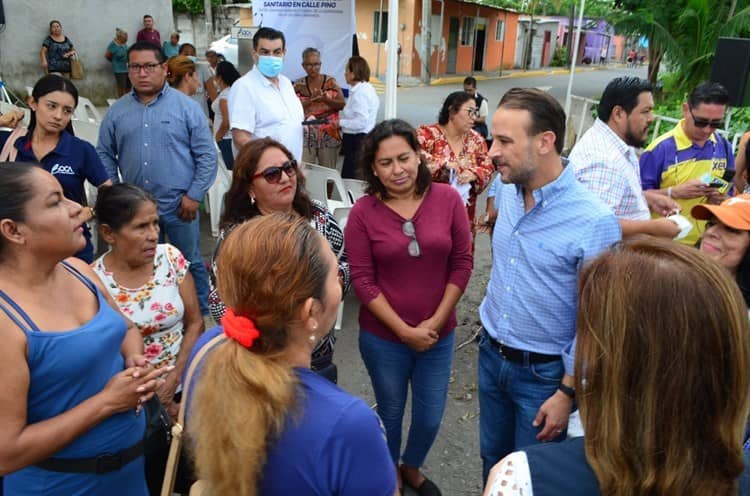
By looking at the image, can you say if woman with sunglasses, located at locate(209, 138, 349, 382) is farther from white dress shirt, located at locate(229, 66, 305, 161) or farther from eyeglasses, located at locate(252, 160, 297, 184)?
white dress shirt, located at locate(229, 66, 305, 161)

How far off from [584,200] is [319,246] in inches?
47.2

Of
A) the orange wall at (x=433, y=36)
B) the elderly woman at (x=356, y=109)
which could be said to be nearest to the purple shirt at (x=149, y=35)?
the elderly woman at (x=356, y=109)

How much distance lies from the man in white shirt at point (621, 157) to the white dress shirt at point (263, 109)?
263 cm

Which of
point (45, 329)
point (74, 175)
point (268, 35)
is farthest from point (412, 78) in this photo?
point (45, 329)

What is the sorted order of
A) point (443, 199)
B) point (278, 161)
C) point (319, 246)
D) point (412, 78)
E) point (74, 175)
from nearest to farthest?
point (319, 246) → point (278, 161) → point (443, 199) → point (74, 175) → point (412, 78)

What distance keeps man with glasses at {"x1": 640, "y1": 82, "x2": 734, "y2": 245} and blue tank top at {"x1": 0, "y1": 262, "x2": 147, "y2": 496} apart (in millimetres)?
3265

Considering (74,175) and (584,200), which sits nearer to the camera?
(584,200)

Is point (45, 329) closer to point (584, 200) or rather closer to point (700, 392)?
point (700, 392)

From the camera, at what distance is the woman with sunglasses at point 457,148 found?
410 cm

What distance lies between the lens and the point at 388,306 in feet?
8.29

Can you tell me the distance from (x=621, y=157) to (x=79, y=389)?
2.44 meters

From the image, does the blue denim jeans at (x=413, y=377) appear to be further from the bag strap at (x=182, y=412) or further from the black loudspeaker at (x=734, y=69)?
the black loudspeaker at (x=734, y=69)

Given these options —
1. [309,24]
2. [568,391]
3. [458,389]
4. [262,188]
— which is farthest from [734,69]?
[262,188]

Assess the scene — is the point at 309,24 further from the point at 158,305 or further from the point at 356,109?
the point at 158,305
